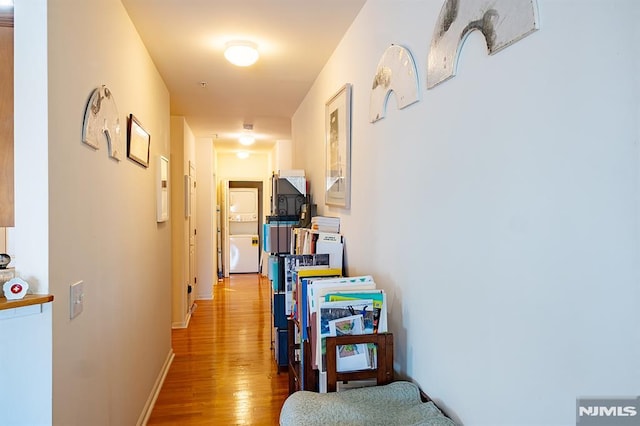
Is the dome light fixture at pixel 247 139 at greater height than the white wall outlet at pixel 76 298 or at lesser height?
greater

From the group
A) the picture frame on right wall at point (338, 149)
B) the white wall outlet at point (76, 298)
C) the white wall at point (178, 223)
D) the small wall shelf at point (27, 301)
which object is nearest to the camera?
the small wall shelf at point (27, 301)

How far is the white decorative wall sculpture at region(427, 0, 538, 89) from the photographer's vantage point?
38.4 inches

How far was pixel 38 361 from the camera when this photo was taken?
50.0 inches

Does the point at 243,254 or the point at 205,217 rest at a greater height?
the point at 205,217

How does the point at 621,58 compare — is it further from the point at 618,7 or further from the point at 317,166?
the point at 317,166

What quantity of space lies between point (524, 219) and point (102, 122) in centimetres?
171

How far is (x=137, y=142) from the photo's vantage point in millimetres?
2455

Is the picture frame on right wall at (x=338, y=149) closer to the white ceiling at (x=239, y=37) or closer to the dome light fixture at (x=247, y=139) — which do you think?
the white ceiling at (x=239, y=37)

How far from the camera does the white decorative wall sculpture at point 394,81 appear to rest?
62.7 inches

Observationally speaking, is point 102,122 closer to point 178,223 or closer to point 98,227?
point 98,227

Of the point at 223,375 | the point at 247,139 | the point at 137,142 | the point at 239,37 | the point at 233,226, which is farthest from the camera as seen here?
the point at 233,226

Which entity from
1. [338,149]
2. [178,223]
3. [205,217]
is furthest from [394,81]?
[205,217]

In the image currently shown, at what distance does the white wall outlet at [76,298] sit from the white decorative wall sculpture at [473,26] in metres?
1.47

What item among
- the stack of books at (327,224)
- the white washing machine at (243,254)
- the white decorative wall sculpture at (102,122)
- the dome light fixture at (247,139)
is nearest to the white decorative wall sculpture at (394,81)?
the stack of books at (327,224)
